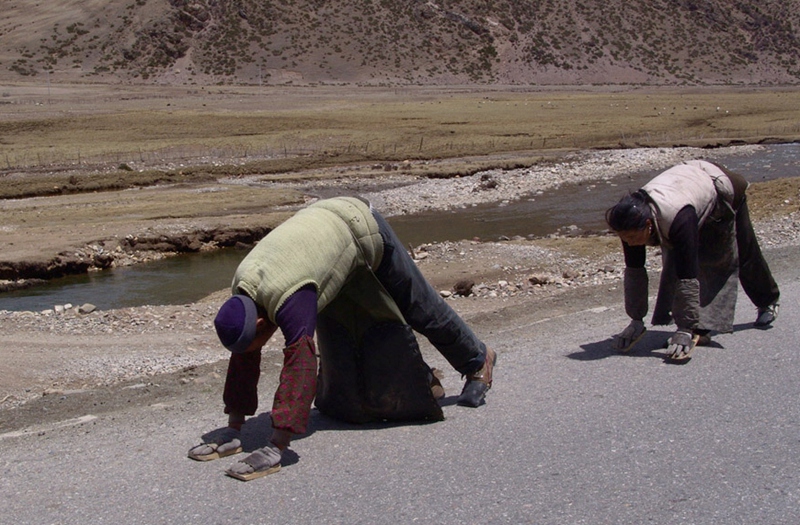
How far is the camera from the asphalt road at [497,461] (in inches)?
175

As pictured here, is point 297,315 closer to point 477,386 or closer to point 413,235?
point 477,386

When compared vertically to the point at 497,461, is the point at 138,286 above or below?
below

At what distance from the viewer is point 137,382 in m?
7.88

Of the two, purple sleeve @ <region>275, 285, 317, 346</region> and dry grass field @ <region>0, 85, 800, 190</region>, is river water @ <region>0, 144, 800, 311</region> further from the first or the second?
purple sleeve @ <region>275, 285, 317, 346</region>

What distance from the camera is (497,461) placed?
4973 mm

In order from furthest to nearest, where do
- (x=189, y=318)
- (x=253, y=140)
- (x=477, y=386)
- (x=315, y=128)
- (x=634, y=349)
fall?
(x=315, y=128) < (x=253, y=140) < (x=189, y=318) < (x=634, y=349) < (x=477, y=386)

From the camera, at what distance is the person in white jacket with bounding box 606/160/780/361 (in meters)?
6.66

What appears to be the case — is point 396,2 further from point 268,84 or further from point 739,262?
point 739,262

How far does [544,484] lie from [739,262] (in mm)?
3879

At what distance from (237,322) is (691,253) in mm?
3513

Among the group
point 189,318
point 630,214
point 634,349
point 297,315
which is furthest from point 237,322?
point 189,318

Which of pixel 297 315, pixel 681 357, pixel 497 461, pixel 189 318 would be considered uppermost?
pixel 297 315

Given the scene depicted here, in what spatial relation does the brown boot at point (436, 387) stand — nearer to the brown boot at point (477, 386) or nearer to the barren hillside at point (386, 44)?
the brown boot at point (477, 386)

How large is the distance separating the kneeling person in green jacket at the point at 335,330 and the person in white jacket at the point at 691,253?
1.51 m
